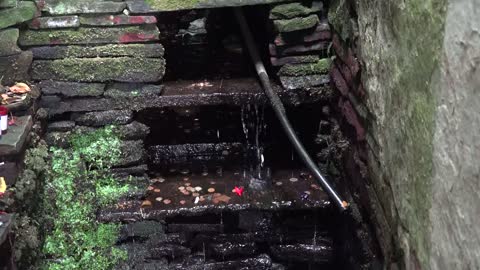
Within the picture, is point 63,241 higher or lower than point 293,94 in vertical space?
lower

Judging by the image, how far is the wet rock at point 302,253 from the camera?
139 inches

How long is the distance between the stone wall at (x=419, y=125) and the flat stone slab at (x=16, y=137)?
69.8 inches

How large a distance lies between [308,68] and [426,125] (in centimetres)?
161

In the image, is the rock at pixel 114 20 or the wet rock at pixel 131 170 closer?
the rock at pixel 114 20

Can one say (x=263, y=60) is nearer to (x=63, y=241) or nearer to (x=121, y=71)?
(x=121, y=71)

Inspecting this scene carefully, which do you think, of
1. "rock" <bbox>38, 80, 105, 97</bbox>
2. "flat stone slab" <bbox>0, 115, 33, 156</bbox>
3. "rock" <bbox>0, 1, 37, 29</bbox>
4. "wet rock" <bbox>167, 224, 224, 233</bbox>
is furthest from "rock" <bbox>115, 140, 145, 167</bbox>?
"rock" <bbox>0, 1, 37, 29</bbox>

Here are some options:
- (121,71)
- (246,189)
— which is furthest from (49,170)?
(246,189)

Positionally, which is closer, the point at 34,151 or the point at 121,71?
the point at 34,151

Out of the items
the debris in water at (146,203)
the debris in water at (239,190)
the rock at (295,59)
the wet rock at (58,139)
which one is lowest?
the debris in water at (146,203)

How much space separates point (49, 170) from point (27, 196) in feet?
1.57

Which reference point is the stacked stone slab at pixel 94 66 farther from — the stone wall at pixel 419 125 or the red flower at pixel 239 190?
the stone wall at pixel 419 125

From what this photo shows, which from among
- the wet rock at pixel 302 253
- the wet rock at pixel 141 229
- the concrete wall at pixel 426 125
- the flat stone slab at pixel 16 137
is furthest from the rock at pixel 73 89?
the concrete wall at pixel 426 125

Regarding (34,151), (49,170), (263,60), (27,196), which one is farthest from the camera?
(263,60)

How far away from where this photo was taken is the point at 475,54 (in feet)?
4.92
